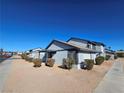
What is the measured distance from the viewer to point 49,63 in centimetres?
1945

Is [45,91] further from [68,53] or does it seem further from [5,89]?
[68,53]

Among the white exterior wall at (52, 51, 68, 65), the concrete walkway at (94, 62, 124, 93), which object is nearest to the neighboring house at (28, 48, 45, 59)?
the white exterior wall at (52, 51, 68, 65)

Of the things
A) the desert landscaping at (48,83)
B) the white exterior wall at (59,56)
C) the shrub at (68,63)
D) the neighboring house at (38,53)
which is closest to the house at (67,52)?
the white exterior wall at (59,56)

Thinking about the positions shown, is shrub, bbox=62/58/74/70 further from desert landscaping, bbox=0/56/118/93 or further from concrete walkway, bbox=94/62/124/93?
concrete walkway, bbox=94/62/124/93

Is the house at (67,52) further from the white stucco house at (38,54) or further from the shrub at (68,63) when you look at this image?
the white stucco house at (38,54)

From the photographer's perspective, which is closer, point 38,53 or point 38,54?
point 38,53

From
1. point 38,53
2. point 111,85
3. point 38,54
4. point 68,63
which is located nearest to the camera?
point 111,85

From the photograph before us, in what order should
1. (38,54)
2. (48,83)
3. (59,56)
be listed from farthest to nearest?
(38,54) → (59,56) → (48,83)

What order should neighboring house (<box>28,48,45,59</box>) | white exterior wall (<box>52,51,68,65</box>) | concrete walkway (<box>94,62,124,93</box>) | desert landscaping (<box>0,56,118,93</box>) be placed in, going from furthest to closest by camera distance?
neighboring house (<box>28,48,45,59</box>), white exterior wall (<box>52,51,68,65</box>), concrete walkway (<box>94,62,124,93</box>), desert landscaping (<box>0,56,118,93</box>)

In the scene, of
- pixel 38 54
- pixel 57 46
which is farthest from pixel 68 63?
pixel 38 54

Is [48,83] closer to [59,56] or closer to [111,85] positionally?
[111,85]

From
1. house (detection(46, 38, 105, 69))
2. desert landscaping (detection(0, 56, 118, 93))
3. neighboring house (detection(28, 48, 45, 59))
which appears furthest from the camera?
neighboring house (detection(28, 48, 45, 59))

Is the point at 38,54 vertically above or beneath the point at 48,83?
above

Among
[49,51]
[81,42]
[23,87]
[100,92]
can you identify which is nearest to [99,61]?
[81,42]
